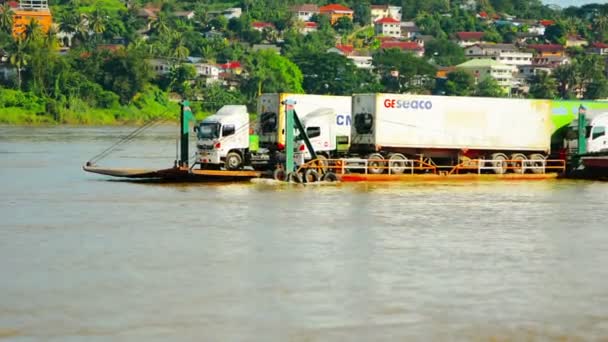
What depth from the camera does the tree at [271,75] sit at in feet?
459

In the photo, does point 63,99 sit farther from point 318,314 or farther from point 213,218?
point 318,314

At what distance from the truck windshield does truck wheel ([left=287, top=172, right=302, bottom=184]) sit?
109 inches

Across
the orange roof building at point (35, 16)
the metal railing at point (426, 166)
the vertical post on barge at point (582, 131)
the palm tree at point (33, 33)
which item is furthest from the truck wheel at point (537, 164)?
the orange roof building at point (35, 16)

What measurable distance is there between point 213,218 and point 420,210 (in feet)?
20.1

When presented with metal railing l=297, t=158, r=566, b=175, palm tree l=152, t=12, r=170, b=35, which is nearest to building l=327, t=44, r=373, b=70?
palm tree l=152, t=12, r=170, b=35

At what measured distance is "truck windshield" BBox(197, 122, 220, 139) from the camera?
1654 inches

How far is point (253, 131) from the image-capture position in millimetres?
45094

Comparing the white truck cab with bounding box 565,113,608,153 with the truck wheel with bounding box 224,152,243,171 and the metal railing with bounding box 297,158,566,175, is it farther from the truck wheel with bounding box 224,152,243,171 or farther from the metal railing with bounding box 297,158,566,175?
the truck wheel with bounding box 224,152,243,171

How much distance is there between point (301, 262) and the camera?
2469 cm

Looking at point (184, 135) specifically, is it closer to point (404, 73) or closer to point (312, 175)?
point (312, 175)

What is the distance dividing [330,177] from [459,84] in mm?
126468

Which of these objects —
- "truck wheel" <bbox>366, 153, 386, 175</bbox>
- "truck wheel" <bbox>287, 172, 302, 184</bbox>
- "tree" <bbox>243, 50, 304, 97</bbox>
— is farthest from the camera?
"tree" <bbox>243, 50, 304, 97</bbox>

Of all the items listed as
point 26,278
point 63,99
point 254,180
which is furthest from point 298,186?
point 63,99

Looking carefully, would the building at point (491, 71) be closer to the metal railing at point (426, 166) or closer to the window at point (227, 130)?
the metal railing at point (426, 166)
